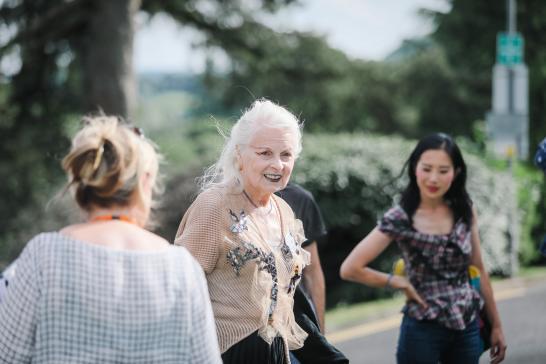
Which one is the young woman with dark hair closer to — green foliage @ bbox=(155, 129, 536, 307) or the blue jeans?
the blue jeans

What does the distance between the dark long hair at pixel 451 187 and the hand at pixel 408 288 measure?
318 mm

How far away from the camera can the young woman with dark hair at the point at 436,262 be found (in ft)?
12.6

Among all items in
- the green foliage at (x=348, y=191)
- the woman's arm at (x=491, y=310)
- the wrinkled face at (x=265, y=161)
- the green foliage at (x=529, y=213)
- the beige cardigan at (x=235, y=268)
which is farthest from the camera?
the green foliage at (x=529, y=213)

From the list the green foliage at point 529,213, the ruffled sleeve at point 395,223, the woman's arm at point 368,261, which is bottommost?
the green foliage at point 529,213

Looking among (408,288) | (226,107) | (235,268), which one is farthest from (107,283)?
(226,107)

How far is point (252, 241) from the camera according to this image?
3062 mm

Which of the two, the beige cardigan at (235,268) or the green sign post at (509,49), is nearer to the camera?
the beige cardigan at (235,268)

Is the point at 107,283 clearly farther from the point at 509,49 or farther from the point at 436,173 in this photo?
the point at 509,49

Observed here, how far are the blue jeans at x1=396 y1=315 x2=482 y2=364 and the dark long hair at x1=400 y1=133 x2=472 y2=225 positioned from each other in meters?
0.54

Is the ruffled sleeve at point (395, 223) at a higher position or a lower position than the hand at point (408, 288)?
higher

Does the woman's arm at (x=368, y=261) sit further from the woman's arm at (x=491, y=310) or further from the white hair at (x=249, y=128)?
the white hair at (x=249, y=128)

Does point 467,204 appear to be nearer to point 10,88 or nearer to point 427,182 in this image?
point 427,182

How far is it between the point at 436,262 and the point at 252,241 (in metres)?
1.22

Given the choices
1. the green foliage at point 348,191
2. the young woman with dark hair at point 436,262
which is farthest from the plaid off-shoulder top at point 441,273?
the green foliage at point 348,191
